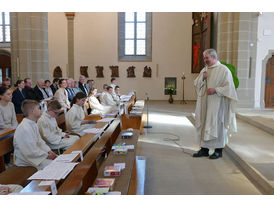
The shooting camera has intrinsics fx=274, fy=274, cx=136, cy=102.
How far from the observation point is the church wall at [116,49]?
16953mm

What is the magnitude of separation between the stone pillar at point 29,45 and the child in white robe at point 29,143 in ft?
23.0

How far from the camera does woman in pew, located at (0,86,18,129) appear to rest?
16.4 feet

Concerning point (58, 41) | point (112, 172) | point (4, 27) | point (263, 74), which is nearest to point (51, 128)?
point (112, 172)

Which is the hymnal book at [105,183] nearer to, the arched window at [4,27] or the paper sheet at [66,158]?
the paper sheet at [66,158]

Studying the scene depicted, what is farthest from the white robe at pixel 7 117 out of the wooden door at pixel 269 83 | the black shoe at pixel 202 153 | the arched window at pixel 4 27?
the arched window at pixel 4 27

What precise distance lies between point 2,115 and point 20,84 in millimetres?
2960

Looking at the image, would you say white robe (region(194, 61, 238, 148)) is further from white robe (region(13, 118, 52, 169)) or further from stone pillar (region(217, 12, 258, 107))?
stone pillar (region(217, 12, 258, 107))

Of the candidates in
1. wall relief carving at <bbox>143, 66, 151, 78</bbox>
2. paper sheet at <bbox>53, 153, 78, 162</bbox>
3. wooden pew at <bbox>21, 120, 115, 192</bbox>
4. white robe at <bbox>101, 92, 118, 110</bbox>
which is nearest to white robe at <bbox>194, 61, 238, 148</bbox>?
wooden pew at <bbox>21, 120, 115, 192</bbox>

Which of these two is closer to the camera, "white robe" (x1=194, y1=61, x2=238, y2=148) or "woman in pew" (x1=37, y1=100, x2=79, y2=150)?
"woman in pew" (x1=37, y1=100, x2=79, y2=150)

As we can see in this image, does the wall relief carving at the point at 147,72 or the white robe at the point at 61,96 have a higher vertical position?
the wall relief carving at the point at 147,72

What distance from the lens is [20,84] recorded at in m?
7.82

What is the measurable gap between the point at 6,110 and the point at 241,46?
8.08 m

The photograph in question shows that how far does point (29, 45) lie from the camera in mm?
10031

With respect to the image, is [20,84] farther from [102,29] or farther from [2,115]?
[102,29]
